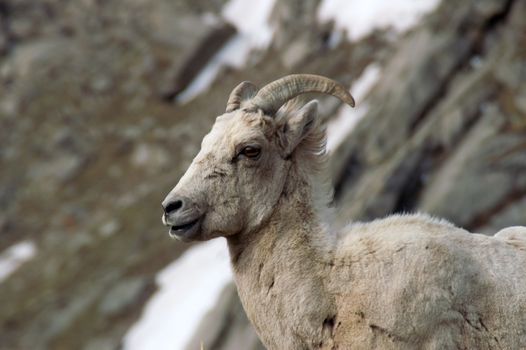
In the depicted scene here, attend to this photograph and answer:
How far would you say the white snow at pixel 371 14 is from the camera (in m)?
43.9

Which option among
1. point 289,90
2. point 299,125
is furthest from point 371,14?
point 299,125

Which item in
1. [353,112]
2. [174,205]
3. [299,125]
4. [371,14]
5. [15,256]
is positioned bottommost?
[299,125]

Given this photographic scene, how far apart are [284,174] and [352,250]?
3.61 ft

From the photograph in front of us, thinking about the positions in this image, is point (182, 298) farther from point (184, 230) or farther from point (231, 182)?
point (184, 230)

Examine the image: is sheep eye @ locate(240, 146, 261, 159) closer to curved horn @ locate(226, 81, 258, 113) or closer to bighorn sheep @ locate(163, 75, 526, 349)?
bighorn sheep @ locate(163, 75, 526, 349)

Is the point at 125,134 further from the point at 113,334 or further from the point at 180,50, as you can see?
the point at 113,334

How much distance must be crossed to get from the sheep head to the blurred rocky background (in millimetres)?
15788

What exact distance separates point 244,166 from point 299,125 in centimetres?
76

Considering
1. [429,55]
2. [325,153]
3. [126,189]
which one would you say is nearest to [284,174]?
[325,153]

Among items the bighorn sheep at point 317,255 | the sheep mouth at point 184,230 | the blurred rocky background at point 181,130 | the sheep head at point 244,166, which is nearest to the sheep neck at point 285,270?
the bighorn sheep at point 317,255

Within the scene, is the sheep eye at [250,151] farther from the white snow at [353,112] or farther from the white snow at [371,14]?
the white snow at [371,14]

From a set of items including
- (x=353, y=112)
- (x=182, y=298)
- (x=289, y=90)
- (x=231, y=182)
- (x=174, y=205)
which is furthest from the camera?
(x=353, y=112)

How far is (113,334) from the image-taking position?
117ft

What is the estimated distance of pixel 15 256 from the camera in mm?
50969
